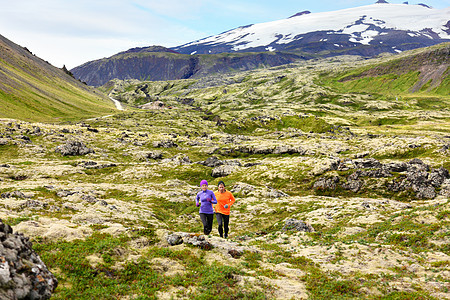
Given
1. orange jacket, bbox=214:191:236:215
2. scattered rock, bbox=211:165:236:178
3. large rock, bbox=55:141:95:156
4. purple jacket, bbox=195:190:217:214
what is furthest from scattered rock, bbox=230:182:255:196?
large rock, bbox=55:141:95:156

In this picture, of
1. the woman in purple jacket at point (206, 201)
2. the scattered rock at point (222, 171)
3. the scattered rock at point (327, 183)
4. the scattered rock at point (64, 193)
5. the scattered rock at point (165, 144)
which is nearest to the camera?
the woman in purple jacket at point (206, 201)

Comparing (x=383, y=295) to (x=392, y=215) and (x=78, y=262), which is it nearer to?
(x=78, y=262)

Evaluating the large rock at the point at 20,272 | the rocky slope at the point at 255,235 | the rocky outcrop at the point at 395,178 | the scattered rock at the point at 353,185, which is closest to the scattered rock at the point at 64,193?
the rocky slope at the point at 255,235

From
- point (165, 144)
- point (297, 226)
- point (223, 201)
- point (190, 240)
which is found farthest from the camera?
point (165, 144)

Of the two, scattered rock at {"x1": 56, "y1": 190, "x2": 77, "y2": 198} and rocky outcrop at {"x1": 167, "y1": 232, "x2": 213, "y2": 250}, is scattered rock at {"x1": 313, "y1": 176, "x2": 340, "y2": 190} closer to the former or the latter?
rocky outcrop at {"x1": 167, "y1": 232, "x2": 213, "y2": 250}

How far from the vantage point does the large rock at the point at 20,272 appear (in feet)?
37.7

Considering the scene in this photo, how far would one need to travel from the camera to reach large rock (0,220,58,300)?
1151cm

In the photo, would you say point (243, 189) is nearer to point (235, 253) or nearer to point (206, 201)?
point (206, 201)

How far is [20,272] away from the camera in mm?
12711

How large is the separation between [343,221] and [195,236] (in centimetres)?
2678

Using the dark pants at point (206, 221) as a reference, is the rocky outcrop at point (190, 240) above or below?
below

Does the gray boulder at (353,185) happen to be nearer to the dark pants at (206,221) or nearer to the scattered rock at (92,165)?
the dark pants at (206,221)

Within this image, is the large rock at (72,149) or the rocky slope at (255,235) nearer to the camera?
the rocky slope at (255,235)

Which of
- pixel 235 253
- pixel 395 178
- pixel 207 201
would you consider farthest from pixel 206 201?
pixel 395 178
